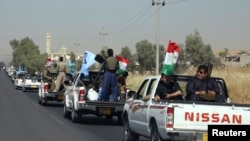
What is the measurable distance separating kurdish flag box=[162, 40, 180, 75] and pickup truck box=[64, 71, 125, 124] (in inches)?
258

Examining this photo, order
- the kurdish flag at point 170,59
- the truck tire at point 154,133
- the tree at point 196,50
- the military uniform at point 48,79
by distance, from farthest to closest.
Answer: the tree at point 196,50 → the military uniform at point 48,79 → the kurdish flag at point 170,59 → the truck tire at point 154,133

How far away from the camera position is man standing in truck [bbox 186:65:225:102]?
12.2m

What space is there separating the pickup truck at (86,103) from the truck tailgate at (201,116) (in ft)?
27.8

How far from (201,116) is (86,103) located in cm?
877

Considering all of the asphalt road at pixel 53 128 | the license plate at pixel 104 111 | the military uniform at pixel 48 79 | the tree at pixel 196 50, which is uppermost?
the tree at pixel 196 50


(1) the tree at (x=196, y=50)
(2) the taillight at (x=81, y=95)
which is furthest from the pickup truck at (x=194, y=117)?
(1) the tree at (x=196, y=50)

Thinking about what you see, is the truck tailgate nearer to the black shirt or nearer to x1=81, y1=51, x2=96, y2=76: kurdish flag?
the black shirt

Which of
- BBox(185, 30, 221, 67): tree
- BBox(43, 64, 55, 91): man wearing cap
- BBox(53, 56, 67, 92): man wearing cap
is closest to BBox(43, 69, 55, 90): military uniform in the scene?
BBox(43, 64, 55, 91): man wearing cap

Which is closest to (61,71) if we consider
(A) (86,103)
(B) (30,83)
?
(A) (86,103)

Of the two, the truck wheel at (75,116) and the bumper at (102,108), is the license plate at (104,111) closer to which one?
the bumper at (102,108)

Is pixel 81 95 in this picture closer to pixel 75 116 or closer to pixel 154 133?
pixel 75 116

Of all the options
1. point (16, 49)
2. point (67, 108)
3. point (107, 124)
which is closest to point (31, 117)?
point (67, 108)

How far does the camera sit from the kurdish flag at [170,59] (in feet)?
41.3

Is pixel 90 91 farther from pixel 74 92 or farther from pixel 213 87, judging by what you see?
pixel 213 87
